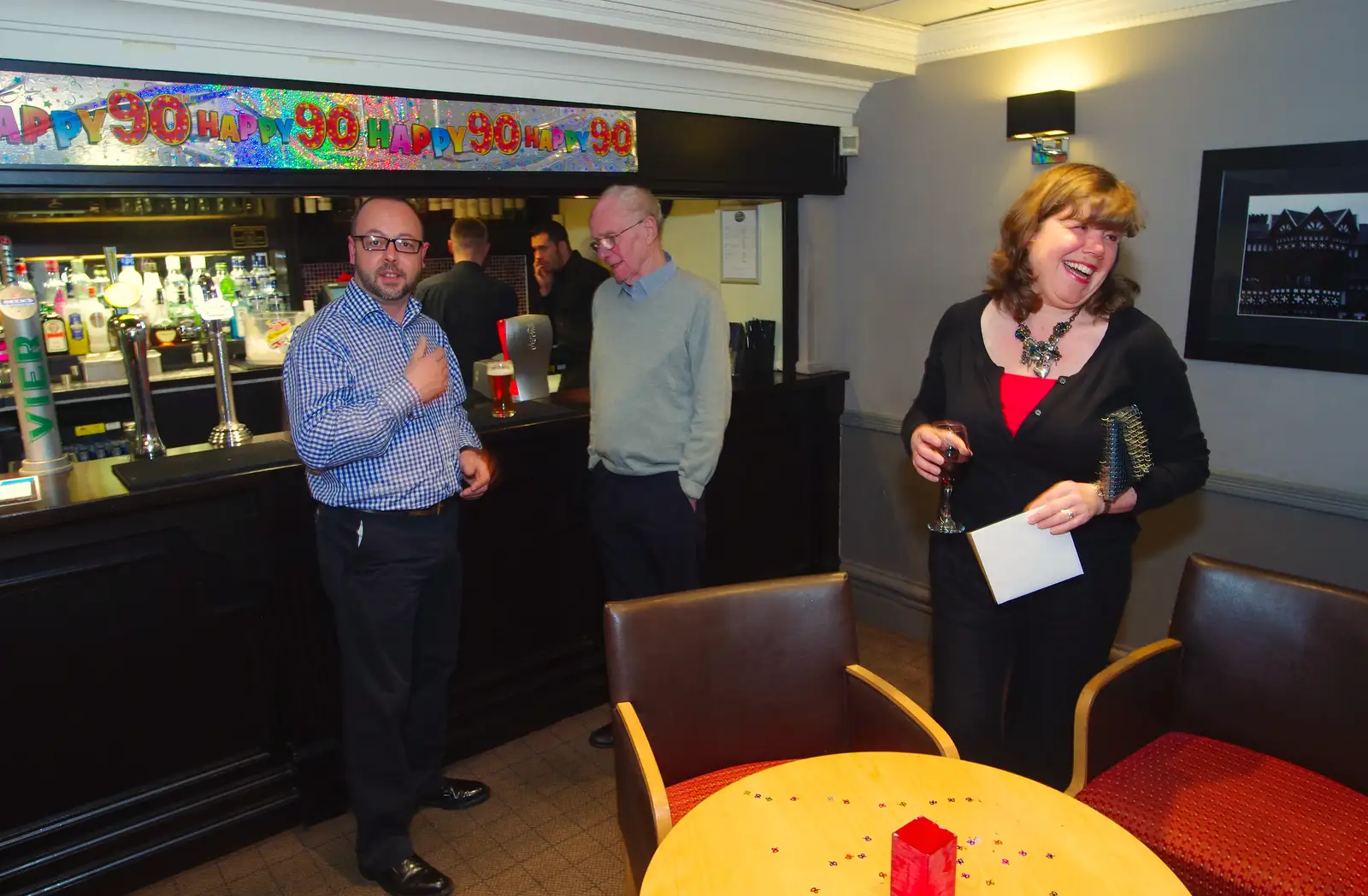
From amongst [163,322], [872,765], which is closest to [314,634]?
[872,765]

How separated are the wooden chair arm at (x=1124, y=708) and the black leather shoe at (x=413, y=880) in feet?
4.95

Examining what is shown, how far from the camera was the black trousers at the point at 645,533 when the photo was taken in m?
2.77

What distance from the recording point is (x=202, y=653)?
2486 millimetres

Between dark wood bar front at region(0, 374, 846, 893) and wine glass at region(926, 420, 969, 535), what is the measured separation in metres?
1.38

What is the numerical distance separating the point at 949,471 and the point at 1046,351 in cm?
33

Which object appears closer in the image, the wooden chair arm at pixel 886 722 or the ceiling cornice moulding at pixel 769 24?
the wooden chair arm at pixel 886 722

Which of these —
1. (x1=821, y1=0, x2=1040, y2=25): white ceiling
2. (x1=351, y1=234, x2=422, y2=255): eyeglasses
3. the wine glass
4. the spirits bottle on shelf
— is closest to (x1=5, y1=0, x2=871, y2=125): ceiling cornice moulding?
(x1=821, y1=0, x2=1040, y2=25): white ceiling

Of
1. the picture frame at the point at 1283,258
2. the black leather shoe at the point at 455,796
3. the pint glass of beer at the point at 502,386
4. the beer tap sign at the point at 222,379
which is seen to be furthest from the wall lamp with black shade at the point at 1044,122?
the black leather shoe at the point at 455,796

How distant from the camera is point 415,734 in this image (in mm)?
2508

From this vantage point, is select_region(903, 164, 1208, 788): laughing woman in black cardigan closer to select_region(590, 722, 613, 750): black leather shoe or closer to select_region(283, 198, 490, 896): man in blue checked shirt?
select_region(283, 198, 490, 896): man in blue checked shirt

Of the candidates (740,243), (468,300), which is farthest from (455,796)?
(740,243)

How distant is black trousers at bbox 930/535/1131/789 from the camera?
79.4 inches

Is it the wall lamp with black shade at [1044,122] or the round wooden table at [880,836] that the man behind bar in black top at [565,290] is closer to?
the wall lamp with black shade at [1044,122]

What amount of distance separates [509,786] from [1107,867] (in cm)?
196
